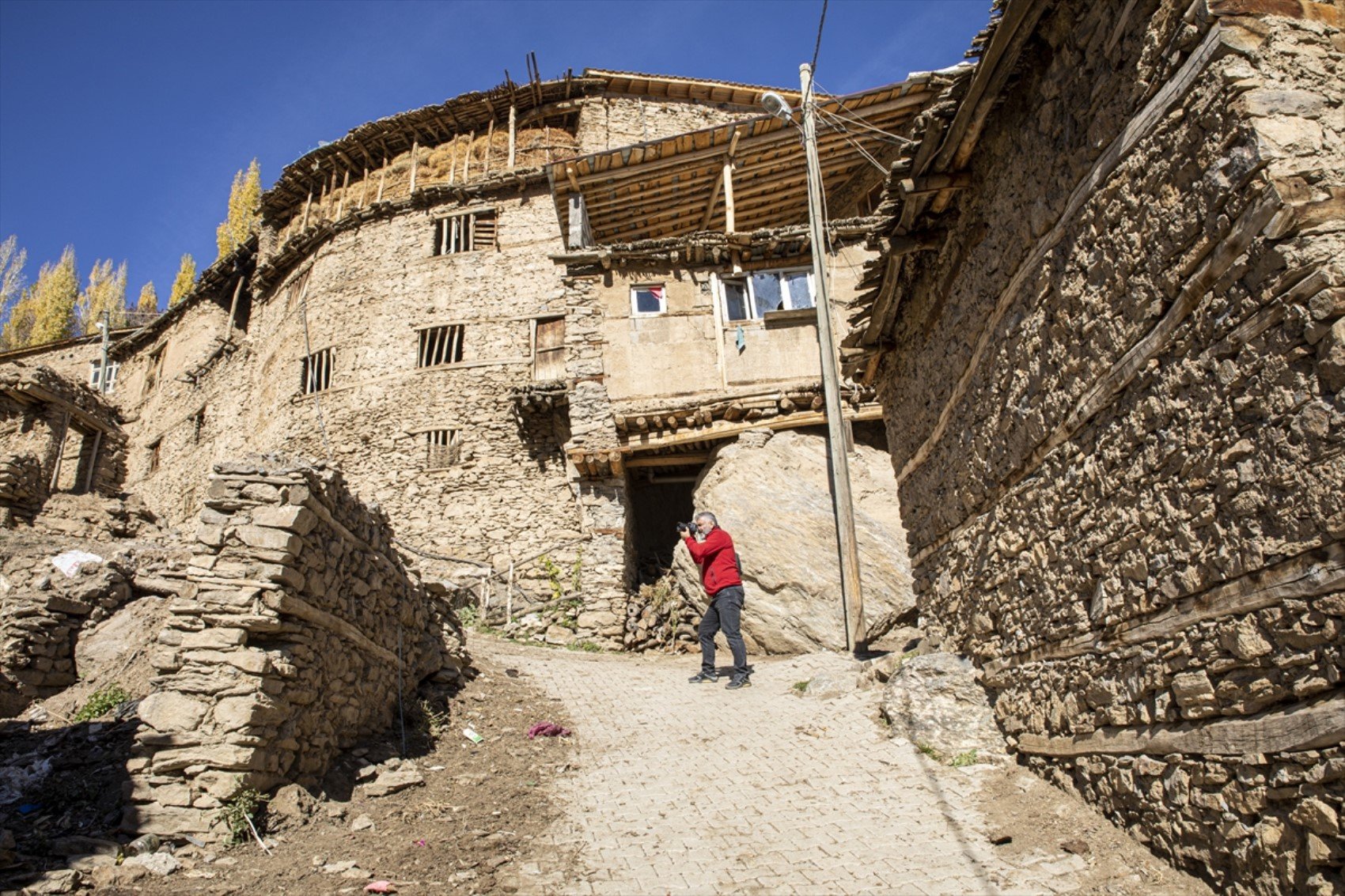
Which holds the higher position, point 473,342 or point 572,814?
point 473,342

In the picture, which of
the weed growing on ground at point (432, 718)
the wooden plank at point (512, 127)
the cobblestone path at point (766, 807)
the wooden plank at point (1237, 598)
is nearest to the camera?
the wooden plank at point (1237, 598)

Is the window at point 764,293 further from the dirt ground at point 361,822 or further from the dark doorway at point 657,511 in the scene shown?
the dirt ground at point 361,822

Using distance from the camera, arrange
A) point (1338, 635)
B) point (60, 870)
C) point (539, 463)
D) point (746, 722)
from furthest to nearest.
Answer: point (539, 463), point (746, 722), point (60, 870), point (1338, 635)

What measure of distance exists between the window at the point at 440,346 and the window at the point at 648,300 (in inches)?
283

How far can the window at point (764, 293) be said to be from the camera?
44.6 ft

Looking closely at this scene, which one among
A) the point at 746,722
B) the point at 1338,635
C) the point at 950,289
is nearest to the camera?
the point at 1338,635

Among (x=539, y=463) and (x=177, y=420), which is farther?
(x=177, y=420)

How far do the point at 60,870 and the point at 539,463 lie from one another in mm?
12750

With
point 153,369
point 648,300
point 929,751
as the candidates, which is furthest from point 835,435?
point 153,369

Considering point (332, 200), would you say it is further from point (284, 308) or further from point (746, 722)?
point (746, 722)

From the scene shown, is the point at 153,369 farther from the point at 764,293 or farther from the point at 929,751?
the point at 929,751

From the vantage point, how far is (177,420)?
2689 cm

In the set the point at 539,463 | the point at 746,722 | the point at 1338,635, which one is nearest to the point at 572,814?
the point at 746,722

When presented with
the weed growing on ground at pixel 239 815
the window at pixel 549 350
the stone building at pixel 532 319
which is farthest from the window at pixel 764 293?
the weed growing on ground at pixel 239 815
